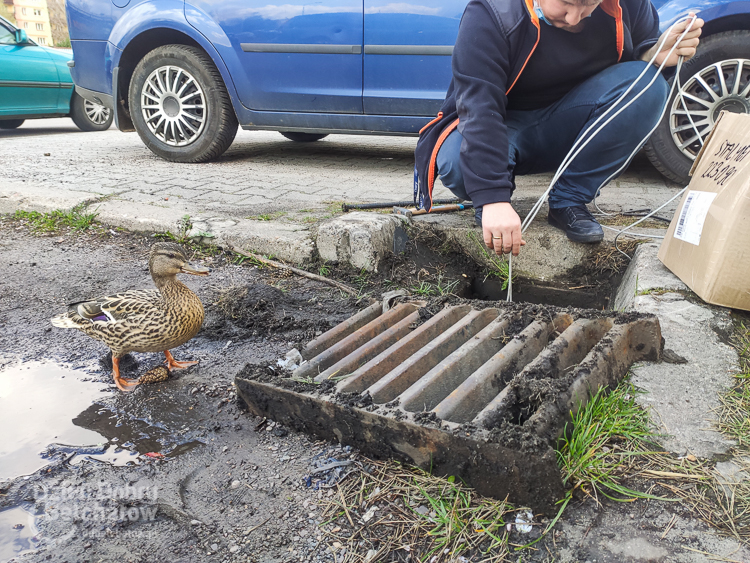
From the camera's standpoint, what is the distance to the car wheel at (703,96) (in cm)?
372

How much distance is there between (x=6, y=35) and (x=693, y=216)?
373 inches

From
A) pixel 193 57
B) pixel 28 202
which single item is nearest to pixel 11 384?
pixel 28 202

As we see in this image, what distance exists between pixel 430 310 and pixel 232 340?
904 mm

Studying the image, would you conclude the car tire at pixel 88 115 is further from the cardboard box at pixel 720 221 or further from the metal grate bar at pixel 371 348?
the cardboard box at pixel 720 221

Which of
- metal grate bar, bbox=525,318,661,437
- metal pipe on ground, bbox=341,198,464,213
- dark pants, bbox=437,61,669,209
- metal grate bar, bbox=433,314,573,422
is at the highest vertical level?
dark pants, bbox=437,61,669,209

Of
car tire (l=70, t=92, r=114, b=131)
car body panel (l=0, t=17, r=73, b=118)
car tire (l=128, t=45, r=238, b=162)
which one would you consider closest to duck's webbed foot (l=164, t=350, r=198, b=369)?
car tire (l=128, t=45, r=238, b=162)

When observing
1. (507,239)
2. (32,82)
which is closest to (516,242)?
(507,239)

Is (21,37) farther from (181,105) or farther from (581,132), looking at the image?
(581,132)

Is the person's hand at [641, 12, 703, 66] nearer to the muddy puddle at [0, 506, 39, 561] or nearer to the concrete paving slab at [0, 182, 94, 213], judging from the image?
the muddy puddle at [0, 506, 39, 561]

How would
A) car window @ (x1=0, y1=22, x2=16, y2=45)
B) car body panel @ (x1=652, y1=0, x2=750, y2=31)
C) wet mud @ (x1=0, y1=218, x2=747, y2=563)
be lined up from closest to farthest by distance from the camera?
1. wet mud @ (x1=0, y1=218, x2=747, y2=563)
2. car body panel @ (x1=652, y1=0, x2=750, y2=31)
3. car window @ (x1=0, y1=22, x2=16, y2=45)

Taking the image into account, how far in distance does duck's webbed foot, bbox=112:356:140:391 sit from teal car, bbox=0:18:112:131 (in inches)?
292

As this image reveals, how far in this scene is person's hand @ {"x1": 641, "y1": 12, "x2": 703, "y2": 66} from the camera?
234 centimetres

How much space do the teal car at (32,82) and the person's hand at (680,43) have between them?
26.2 feet

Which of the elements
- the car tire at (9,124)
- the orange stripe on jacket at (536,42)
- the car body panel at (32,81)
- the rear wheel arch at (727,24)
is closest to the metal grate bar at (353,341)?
the orange stripe on jacket at (536,42)
